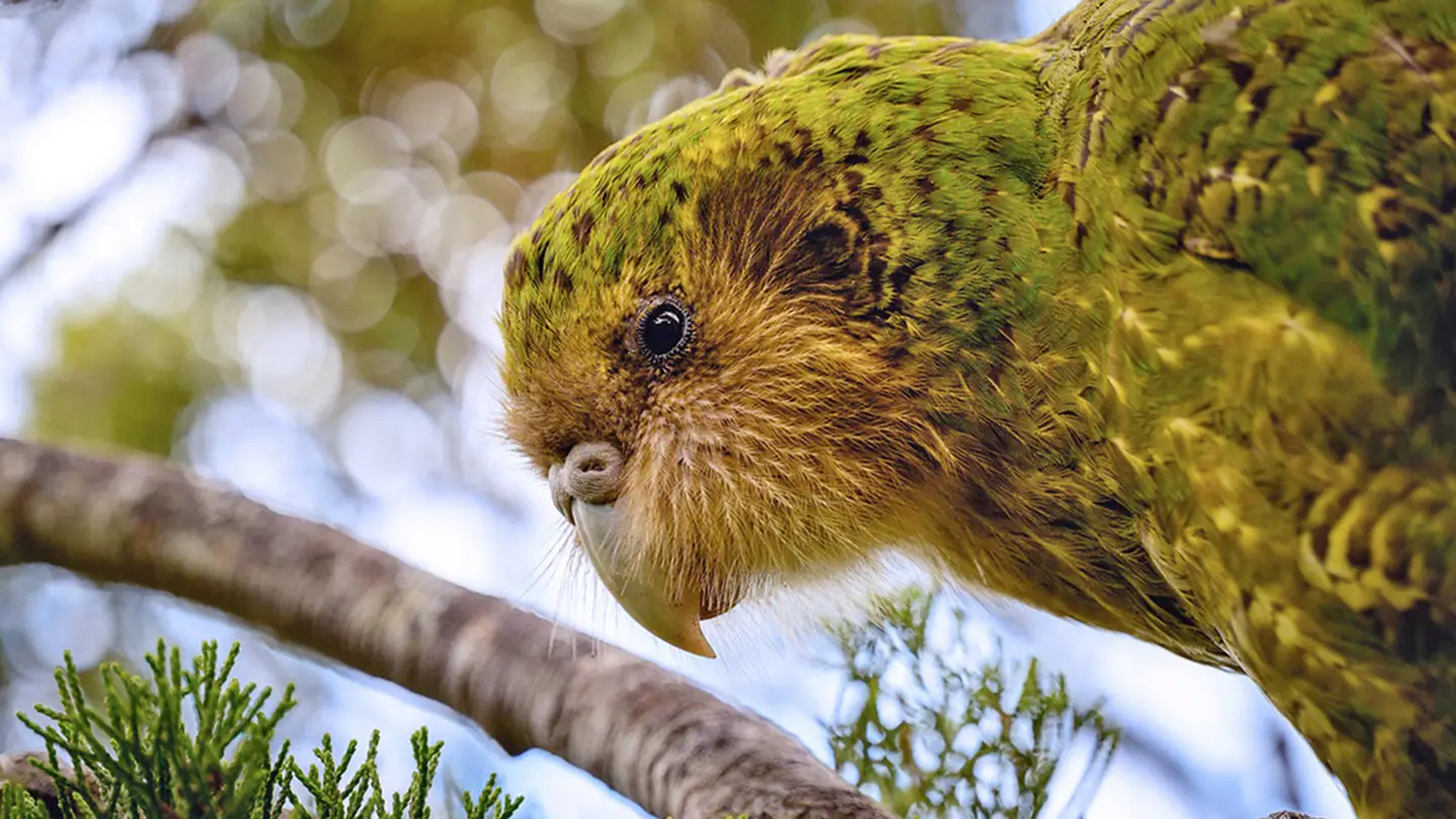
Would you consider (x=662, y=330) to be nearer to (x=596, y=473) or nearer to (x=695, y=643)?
(x=596, y=473)

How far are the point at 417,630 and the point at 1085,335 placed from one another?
3.76ft

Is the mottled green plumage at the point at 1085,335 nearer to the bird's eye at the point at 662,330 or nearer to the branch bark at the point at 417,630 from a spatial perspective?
the bird's eye at the point at 662,330

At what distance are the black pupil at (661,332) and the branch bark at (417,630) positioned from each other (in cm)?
50

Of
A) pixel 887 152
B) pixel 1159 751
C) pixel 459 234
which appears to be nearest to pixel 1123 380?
pixel 887 152

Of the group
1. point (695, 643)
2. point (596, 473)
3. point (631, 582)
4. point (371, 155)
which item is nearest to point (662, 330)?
point (596, 473)

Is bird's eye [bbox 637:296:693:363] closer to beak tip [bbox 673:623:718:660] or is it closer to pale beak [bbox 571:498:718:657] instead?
pale beak [bbox 571:498:718:657]

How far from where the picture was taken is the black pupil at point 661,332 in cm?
156

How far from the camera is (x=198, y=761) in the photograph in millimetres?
976

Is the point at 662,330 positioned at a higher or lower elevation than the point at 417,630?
higher

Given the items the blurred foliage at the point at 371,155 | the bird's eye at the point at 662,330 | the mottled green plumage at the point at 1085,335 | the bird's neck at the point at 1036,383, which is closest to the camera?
the mottled green plumage at the point at 1085,335

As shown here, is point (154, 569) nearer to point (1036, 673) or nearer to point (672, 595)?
point (672, 595)

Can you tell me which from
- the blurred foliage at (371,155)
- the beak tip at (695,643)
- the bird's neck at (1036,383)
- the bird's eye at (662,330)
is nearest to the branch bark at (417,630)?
the beak tip at (695,643)

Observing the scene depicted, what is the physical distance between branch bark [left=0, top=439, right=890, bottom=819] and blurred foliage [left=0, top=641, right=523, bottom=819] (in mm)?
538

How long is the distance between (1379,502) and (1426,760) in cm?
23
